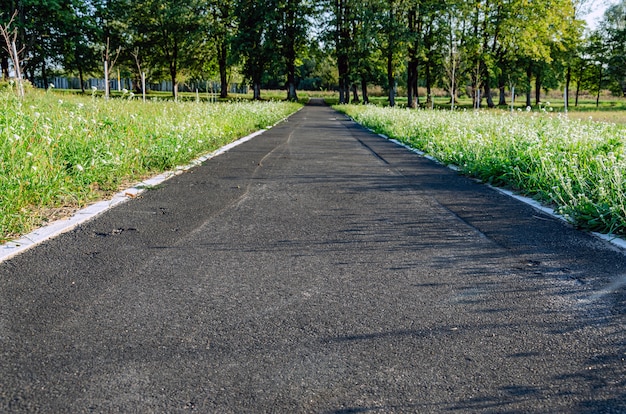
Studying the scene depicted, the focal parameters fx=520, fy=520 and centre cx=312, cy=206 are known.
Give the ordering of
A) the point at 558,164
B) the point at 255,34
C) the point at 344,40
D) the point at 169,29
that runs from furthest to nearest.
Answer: the point at 169,29
the point at 255,34
the point at 344,40
the point at 558,164

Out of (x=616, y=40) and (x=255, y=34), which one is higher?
(x=255, y=34)

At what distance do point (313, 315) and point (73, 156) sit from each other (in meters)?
4.77

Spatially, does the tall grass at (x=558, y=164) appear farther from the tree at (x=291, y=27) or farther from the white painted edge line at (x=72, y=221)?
the tree at (x=291, y=27)

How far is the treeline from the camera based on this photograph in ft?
161

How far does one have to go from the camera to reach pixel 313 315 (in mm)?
3180

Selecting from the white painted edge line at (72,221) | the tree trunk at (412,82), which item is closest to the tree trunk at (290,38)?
the tree trunk at (412,82)

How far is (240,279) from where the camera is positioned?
3795 mm

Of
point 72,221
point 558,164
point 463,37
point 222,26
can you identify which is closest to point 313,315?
point 72,221

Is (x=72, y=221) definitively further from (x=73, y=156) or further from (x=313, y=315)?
(x=313, y=315)

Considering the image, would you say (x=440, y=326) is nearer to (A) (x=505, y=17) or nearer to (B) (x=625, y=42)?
A: (A) (x=505, y=17)

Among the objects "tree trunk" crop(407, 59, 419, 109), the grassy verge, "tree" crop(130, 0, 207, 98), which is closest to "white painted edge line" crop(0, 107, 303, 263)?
the grassy verge

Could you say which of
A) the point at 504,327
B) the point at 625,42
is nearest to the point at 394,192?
the point at 504,327

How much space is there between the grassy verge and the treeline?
3830cm

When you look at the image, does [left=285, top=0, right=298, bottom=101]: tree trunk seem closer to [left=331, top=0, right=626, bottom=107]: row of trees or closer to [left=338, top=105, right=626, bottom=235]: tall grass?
[left=331, top=0, right=626, bottom=107]: row of trees
